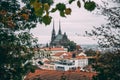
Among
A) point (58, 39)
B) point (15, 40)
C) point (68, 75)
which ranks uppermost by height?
point (15, 40)

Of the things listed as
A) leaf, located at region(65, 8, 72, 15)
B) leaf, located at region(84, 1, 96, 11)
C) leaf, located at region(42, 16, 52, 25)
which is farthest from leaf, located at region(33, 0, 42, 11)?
leaf, located at region(84, 1, 96, 11)

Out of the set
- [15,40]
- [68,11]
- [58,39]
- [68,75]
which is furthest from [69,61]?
[68,11]

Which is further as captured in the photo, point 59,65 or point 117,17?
point 59,65

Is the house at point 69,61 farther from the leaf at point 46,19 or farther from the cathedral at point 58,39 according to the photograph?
the leaf at point 46,19

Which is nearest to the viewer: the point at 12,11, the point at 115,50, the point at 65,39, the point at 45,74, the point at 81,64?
the point at 115,50

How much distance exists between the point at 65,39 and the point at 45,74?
4900 inches

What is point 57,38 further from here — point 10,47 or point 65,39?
point 10,47

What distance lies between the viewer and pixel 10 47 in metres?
16.3

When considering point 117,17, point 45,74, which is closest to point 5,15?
point 117,17

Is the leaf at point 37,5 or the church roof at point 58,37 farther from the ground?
the leaf at point 37,5

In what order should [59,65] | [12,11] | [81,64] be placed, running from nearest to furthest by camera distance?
[12,11], [59,65], [81,64]

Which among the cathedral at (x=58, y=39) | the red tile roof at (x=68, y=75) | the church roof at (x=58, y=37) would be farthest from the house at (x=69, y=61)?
the red tile roof at (x=68, y=75)

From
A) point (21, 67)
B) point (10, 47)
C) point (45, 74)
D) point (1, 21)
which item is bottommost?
point (45, 74)

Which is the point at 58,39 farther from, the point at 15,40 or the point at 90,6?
the point at 90,6
